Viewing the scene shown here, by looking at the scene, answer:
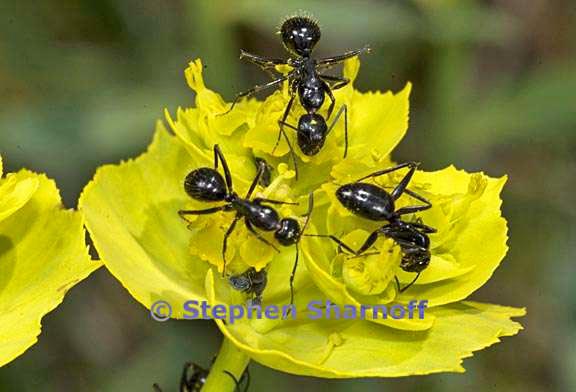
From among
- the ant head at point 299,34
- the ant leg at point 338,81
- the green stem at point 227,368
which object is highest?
the ant head at point 299,34

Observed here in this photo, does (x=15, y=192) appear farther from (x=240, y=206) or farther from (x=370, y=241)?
(x=370, y=241)

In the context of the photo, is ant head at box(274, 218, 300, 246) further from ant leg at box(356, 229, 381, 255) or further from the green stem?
the green stem

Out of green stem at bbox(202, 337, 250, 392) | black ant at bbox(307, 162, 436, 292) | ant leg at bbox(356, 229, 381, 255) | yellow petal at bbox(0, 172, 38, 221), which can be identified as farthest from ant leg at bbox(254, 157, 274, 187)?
yellow petal at bbox(0, 172, 38, 221)

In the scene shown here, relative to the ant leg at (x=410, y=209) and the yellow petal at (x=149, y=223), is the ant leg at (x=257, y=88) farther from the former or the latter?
the ant leg at (x=410, y=209)

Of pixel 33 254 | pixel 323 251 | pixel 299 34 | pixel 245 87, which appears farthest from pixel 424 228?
pixel 245 87

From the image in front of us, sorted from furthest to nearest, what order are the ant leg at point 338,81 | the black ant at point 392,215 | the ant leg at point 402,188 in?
the ant leg at point 338,81 → the ant leg at point 402,188 → the black ant at point 392,215

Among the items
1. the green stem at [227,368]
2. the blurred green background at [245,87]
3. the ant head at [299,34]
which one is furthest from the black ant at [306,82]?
the blurred green background at [245,87]
